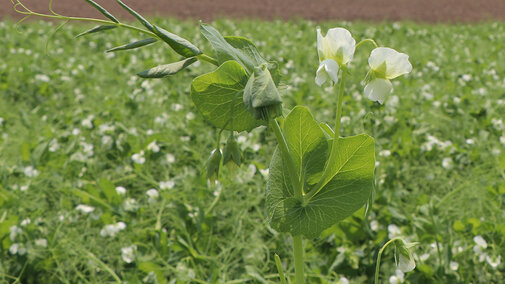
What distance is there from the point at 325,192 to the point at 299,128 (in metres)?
0.09

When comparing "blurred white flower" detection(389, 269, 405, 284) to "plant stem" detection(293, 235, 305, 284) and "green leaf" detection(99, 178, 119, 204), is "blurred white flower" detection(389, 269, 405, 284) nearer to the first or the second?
"plant stem" detection(293, 235, 305, 284)

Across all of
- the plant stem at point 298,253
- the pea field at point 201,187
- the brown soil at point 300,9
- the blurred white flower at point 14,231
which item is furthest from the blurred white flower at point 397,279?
the brown soil at point 300,9

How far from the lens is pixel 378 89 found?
616 millimetres

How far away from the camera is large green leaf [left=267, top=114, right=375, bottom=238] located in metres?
0.61

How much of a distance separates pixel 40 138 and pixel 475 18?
5548mm

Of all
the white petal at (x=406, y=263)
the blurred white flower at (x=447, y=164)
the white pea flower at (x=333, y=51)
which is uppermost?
the white pea flower at (x=333, y=51)

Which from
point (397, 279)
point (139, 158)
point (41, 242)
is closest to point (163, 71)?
point (397, 279)

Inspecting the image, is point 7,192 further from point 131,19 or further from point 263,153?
point 131,19

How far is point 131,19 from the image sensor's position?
5.21m

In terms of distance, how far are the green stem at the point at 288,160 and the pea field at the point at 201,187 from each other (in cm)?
7

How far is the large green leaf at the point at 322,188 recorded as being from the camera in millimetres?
610

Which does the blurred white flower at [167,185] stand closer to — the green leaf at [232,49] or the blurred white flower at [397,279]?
the blurred white flower at [397,279]

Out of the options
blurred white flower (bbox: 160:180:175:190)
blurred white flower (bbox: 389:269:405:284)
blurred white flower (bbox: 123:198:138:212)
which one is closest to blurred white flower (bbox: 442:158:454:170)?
blurred white flower (bbox: 389:269:405:284)

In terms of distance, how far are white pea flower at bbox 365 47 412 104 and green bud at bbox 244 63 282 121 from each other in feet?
0.59
